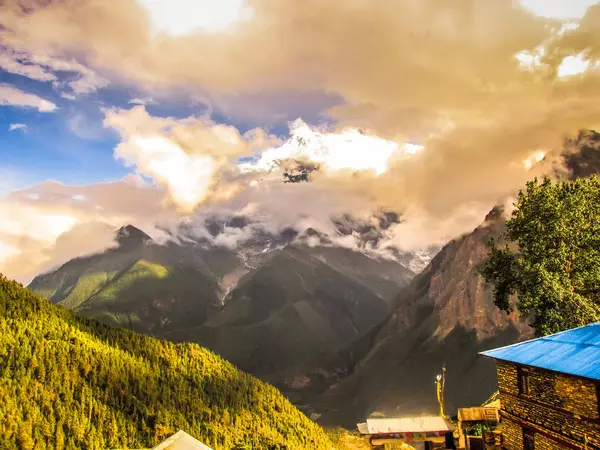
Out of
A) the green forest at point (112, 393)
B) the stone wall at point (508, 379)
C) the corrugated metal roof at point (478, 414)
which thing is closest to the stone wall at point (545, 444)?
the stone wall at point (508, 379)

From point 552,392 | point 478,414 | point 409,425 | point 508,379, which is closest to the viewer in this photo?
point 552,392

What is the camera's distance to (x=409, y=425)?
202ft

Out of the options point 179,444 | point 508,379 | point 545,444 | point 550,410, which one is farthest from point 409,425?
point 179,444

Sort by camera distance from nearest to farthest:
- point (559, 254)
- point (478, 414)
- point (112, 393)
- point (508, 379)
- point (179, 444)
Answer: point (179, 444), point (508, 379), point (478, 414), point (559, 254), point (112, 393)

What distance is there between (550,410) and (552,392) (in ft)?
4.51

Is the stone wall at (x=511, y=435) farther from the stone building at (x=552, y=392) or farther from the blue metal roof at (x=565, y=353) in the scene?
the blue metal roof at (x=565, y=353)

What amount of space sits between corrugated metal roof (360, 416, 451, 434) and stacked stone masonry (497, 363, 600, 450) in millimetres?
20884

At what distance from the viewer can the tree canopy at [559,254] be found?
4678 cm

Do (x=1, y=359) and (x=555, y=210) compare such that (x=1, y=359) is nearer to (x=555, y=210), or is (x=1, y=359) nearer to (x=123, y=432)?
(x=123, y=432)

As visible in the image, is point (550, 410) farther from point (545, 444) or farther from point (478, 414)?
point (478, 414)

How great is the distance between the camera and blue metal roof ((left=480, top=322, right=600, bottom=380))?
28.9 metres

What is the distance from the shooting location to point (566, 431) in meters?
30.5

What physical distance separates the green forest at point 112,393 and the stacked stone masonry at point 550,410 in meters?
111

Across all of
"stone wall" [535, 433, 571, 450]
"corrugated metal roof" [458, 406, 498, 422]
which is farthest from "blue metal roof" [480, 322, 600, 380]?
"corrugated metal roof" [458, 406, 498, 422]
